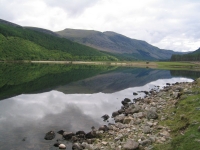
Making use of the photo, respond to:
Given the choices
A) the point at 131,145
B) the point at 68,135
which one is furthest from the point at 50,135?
the point at 131,145

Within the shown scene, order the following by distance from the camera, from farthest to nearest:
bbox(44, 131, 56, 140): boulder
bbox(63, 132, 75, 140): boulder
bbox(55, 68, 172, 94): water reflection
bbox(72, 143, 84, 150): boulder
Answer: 1. bbox(55, 68, 172, 94): water reflection
2. bbox(63, 132, 75, 140): boulder
3. bbox(44, 131, 56, 140): boulder
4. bbox(72, 143, 84, 150): boulder

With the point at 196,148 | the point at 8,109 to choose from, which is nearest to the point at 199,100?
the point at 196,148

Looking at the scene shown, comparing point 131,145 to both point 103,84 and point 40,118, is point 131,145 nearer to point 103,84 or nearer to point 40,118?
point 40,118

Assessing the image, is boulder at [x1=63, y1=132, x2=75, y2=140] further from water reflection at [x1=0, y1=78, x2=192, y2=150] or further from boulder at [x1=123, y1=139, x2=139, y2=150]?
boulder at [x1=123, y1=139, x2=139, y2=150]

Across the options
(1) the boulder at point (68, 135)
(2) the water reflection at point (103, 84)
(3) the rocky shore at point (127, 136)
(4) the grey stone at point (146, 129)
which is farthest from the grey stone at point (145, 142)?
(2) the water reflection at point (103, 84)

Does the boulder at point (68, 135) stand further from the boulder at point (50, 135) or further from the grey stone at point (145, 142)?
the grey stone at point (145, 142)

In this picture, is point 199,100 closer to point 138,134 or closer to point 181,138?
point 138,134

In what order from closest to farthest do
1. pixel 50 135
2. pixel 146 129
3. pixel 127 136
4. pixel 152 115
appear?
1. pixel 127 136
2. pixel 146 129
3. pixel 50 135
4. pixel 152 115

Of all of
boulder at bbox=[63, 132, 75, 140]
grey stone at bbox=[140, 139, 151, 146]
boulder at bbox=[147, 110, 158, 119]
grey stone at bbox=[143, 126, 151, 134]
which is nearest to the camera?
grey stone at bbox=[140, 139, 151, 146]

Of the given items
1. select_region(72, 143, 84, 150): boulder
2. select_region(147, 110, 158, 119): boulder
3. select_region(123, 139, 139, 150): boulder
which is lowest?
select_region(72, 143, 84, 150): boulder

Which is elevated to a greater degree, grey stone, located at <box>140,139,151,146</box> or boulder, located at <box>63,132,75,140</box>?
grey stone, located at <box>140,139,151,146</box>

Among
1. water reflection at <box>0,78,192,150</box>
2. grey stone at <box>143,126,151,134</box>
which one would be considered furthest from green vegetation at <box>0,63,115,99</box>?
grey stone at <box>143,126,151,134</box>

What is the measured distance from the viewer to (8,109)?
2975 centimetres

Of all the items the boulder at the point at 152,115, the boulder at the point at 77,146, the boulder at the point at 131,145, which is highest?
the boulder at the point at 152,115
